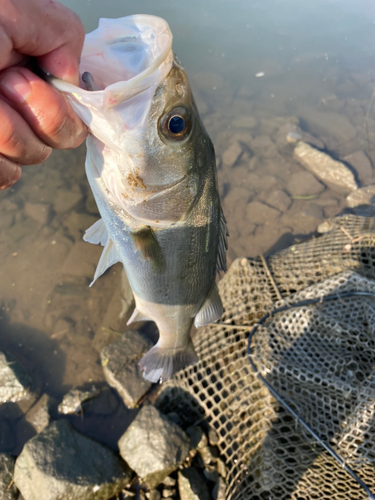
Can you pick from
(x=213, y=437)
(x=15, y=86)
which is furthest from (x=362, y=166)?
(x=15, y=86)

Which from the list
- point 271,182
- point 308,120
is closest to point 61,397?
point 271,182

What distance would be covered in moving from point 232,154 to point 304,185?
1.84m

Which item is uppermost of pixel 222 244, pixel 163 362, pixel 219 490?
pixel 222 244

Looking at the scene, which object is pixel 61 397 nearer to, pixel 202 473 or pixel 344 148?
pixel 202 473

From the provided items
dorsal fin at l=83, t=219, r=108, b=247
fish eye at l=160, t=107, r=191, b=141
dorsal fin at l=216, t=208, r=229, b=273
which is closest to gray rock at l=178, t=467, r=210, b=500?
dorsal fin at l=216, t=208, r=229, b=273

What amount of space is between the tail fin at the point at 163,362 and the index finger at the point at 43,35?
2201 mm

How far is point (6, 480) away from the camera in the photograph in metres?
3.62

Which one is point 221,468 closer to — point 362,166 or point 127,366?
point 127,366

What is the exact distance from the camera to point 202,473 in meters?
3.70

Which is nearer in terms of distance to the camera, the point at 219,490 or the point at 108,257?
the point at 108,257

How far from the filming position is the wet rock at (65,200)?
6.57 m

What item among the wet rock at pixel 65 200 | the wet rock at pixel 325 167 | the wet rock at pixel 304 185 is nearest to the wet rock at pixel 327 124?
the wet rock at pixel 325 167

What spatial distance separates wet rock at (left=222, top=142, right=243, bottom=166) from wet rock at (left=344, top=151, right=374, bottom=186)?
8.64 ft

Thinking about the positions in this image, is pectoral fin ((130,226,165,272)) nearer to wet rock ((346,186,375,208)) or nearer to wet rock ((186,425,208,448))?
wet rock ((186,425,208,448))
